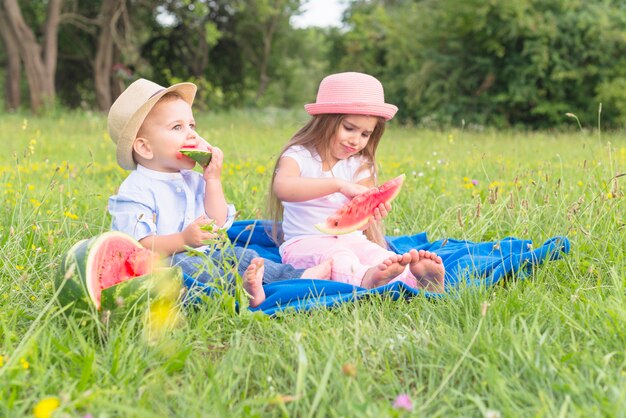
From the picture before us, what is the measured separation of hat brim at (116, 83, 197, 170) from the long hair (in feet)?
2.43

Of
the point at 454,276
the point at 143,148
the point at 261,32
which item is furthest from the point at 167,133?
the point at 261,32

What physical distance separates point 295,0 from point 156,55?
6.05 metres

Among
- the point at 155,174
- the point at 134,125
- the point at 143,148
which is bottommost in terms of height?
the point at 155,174

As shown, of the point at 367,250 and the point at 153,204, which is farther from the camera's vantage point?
the point at 367,250

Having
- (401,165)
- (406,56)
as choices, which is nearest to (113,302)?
(401,165)

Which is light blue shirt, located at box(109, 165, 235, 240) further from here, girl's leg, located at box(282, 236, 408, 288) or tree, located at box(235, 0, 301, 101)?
tree, located at box(235, 0, 301, 101)

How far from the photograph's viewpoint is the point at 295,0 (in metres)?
27.1

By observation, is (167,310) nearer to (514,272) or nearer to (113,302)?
(113,302)

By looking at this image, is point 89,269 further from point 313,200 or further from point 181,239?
point 313,200

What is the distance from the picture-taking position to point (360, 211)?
3691mm

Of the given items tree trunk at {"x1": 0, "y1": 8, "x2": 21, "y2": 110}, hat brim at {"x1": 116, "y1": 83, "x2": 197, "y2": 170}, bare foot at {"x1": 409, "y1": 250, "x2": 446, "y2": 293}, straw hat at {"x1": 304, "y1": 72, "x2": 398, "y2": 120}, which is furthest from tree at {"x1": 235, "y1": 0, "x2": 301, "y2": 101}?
bare foot at {"x1": 409, "y1": 250, "x2": 446, "y2": 293}

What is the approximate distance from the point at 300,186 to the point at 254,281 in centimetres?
77

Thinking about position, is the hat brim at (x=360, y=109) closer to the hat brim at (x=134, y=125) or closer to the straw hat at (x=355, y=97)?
the straw hat at (x=355, y=97)

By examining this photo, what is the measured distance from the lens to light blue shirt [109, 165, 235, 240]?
3424 mm
